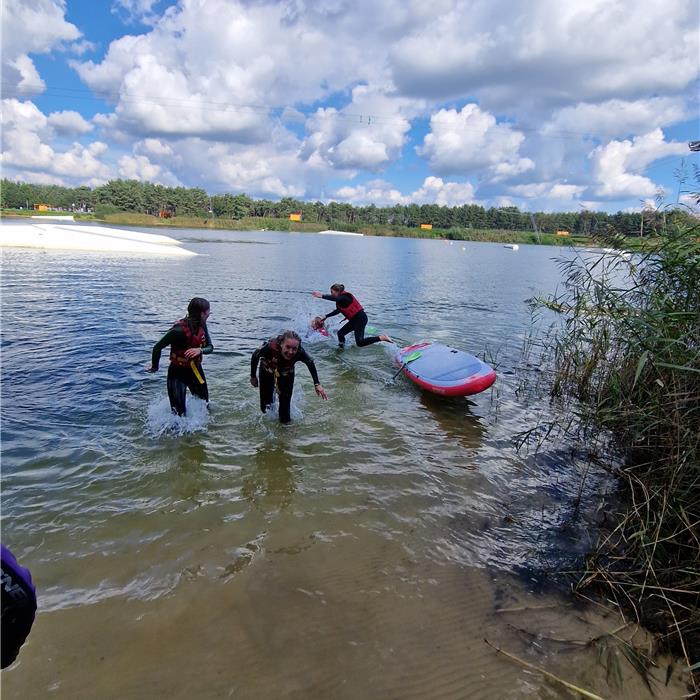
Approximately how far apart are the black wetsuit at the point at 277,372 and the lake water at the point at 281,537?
1.50 feet

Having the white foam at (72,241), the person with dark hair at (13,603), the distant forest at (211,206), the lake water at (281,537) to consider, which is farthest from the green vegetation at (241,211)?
the person with dark hair at (13,603)

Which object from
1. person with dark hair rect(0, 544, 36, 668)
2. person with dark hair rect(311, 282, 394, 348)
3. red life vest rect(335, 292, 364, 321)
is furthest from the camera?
red life vest rect(335, 292, 364, 321)

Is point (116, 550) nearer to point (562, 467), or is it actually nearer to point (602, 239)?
A: point (562, 467)

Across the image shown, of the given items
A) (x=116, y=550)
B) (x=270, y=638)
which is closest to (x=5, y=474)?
(x=116, y=550)

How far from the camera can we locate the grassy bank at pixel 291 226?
269ft

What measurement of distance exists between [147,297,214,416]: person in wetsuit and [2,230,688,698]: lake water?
0.50 meters

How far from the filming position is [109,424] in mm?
6809

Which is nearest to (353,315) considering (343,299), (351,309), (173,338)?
(351,309)

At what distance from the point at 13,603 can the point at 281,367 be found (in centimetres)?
465

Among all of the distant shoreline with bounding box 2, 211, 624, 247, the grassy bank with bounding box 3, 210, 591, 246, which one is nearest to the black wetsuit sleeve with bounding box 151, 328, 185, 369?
the grassy bank with bounding box 3, 210, 591, 246

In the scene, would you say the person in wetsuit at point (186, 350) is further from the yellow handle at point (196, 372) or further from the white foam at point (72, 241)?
the white foam at point (72, 241)

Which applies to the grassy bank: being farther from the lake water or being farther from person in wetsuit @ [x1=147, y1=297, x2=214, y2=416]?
person in wetsuit @ [x1=147, y1=297, x2=214, y2=416]

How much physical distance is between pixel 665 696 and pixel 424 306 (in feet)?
58.4

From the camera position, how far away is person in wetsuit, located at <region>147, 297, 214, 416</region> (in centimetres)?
607
